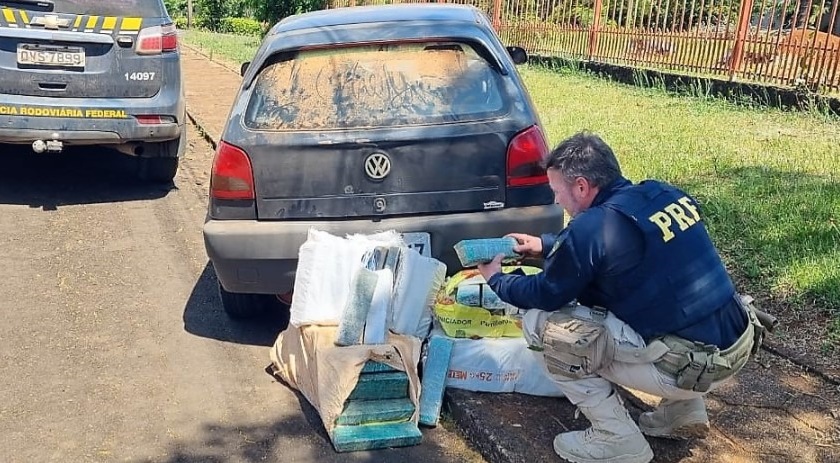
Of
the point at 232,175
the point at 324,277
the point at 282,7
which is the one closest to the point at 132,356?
the point at 232,175

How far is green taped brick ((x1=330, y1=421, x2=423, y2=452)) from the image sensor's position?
317 cm

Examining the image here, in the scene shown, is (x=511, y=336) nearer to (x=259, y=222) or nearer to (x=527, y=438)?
(x=527, y=438)

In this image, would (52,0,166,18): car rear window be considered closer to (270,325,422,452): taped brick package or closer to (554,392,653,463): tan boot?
(270,325,422,452): taped brick package

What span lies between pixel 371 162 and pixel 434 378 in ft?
3.26

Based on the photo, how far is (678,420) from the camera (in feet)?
10.00

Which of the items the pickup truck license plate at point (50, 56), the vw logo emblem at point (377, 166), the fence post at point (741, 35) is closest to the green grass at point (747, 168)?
the fence post at point (741, 35)

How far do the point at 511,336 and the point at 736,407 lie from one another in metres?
0.96

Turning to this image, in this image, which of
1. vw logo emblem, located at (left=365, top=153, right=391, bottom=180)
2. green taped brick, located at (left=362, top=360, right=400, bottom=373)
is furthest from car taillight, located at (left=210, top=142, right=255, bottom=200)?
green taped brick, located at (left=362, top=360, right=400, bottom=373)

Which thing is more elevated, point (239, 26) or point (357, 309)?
point (357, 309)

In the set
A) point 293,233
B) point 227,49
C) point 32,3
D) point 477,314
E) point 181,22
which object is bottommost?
point 181,22

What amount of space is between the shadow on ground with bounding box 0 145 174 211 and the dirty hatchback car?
3.32 metres

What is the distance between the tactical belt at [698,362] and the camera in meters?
2.74

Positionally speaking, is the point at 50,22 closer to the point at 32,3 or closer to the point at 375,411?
the point at 32,3

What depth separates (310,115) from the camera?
381cm
